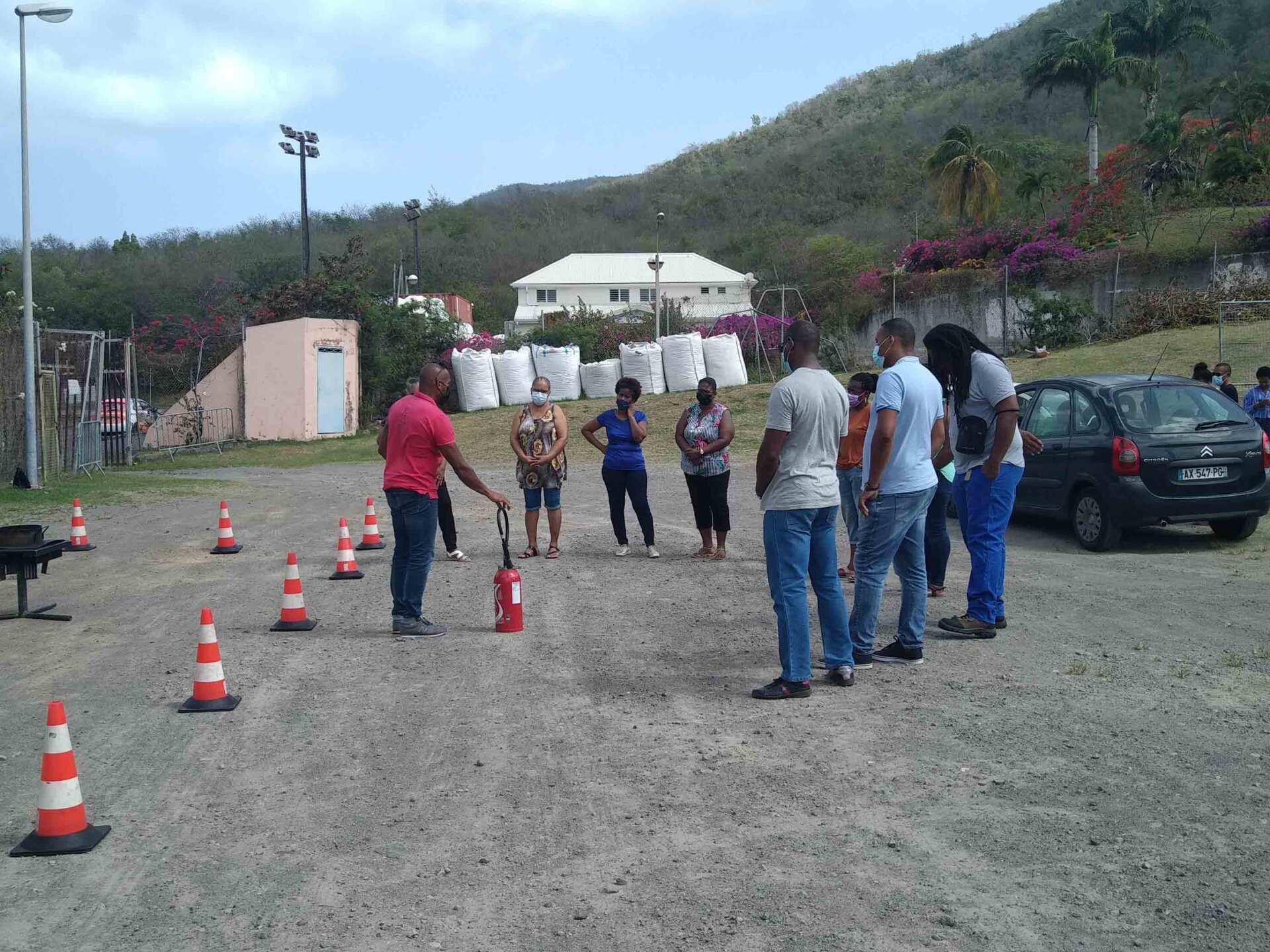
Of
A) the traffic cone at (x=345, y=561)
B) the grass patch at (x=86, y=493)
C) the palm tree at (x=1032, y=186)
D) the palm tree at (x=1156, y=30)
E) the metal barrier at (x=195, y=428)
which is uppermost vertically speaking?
the palm tree at (x=1156, y=30)

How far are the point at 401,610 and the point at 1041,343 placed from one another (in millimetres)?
24553

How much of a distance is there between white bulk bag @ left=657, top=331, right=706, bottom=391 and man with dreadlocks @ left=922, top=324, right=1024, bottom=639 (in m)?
23.8

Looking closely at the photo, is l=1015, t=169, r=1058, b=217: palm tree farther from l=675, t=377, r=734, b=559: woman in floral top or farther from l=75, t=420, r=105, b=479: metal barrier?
l=675, t=377, r=734, b=559: woman in floral top

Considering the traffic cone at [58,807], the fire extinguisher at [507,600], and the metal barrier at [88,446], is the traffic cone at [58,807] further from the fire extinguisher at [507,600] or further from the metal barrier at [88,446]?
the metal barrier at [88,446]

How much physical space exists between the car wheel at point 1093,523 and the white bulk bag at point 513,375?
873 inches

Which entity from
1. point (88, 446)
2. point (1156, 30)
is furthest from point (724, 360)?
point (1156, 30)

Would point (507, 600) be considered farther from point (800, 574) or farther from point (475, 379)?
point (475, 379)

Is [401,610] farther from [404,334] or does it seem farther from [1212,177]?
[1212,177]

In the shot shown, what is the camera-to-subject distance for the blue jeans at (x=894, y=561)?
653 centimetres

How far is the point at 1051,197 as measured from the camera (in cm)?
4925

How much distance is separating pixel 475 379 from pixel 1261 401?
21.2m

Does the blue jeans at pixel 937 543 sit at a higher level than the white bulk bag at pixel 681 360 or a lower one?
lower

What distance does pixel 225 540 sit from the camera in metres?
12.4

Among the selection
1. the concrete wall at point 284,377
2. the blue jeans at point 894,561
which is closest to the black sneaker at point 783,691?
the blue jeans at point 894,561
